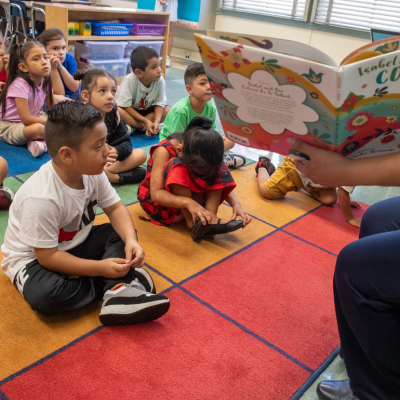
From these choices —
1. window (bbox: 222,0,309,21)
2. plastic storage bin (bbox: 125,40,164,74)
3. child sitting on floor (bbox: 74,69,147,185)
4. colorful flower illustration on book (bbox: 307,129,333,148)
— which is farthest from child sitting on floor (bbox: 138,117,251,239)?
window (bbox: 222,0,309,21)

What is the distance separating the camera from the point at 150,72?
96.9 inches

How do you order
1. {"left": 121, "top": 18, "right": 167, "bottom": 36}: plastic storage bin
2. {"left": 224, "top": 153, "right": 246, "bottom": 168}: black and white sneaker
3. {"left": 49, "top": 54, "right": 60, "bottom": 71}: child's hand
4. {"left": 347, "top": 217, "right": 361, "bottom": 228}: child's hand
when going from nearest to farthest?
{"left": 347, "top": 217, "right": 361, "bottom": 228}: child's hand → {"left": 224, "top": 153, "right": 246, "bottom": 168}: black and white sneaker → {"left": 49, "top": 54, "right": 60, "bottom": 71}: child's hand → {"left": 121, "top": 18, "right": 167, "bottom": 36}: plastic storage bin

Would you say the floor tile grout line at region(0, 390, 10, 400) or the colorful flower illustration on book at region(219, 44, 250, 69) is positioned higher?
the colorful flower illustration on book at region(219, 44, 250, 69)

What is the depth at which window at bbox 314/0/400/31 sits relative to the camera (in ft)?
12.0

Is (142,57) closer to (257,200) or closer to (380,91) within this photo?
(257,200)

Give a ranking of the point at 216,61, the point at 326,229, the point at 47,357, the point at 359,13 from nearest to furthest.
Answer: the point at 216,61 < the point at 47,357 < the point at 326,229 < the point at 359,13

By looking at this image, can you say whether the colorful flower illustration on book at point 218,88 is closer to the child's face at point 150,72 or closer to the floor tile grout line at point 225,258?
the floor tile grout line at point 225,258

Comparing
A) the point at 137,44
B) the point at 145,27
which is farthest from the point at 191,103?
the point at 145,27

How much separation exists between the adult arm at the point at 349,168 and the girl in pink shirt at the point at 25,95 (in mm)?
1520

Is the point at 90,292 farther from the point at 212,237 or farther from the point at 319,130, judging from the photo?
the point at 319,130

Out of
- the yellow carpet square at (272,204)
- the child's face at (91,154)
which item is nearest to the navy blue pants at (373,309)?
the child's face at (91,154)

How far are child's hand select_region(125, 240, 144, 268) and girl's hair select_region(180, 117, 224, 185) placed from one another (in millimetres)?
447

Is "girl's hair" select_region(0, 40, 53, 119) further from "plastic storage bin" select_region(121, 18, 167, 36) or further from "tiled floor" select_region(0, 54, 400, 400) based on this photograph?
"plastic storage bin" select_region(121, 18, 167, 36)

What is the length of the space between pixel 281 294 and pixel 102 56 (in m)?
2.70
